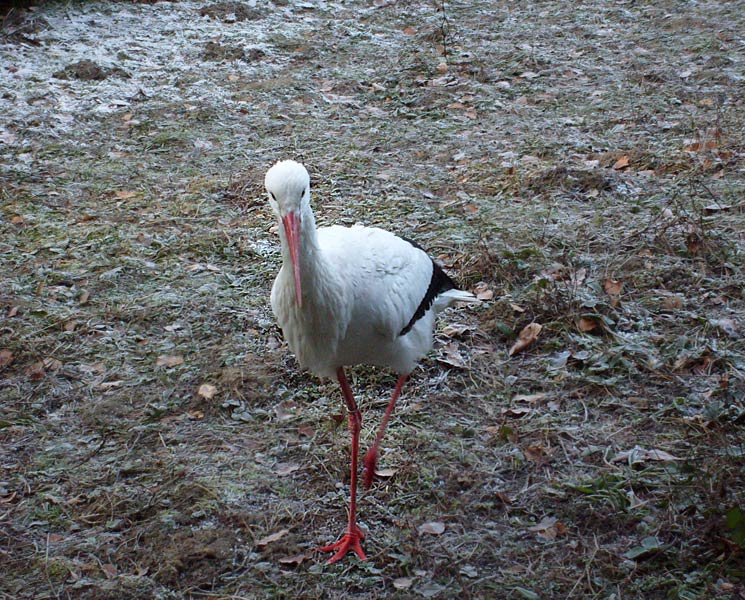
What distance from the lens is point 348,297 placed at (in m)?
3.10

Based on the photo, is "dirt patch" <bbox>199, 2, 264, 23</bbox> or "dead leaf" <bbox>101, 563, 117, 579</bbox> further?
"dirt patch" <bbox>199, 2, 264, 23</bbox>

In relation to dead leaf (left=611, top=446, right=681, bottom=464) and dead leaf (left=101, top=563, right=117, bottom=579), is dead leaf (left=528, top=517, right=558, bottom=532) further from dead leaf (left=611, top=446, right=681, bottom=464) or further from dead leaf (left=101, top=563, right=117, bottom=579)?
dead leaf (left=101, top=563, right=117, bottom=579)

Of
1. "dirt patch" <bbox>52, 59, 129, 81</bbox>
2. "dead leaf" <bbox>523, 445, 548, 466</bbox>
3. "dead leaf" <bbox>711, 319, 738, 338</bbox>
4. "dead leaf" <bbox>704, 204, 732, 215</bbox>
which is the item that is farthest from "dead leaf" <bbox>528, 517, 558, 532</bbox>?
"dirt patch" <bbox>52, 59, 129, 81</bbox>

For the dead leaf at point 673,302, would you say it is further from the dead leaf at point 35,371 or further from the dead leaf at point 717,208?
the dead leaf at point 35,371

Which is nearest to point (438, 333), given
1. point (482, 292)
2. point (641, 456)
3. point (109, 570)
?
point (482, 292)

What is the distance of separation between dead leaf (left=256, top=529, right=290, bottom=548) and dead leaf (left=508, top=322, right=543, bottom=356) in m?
1.53

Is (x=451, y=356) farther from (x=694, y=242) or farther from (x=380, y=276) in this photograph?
(x=694, y=242)

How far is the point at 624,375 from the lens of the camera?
3861 millimetres

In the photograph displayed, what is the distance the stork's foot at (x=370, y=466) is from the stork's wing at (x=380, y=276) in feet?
1.72

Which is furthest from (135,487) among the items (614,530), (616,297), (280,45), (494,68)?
(280,45)

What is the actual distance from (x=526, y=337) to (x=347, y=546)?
1.57 meters

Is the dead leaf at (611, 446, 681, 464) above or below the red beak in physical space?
below

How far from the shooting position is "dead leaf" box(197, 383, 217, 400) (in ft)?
13.1

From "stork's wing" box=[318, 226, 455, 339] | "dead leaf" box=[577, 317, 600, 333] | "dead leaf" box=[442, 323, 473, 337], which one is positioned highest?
"stork's wing" box=[318, 226, 455, 339]
